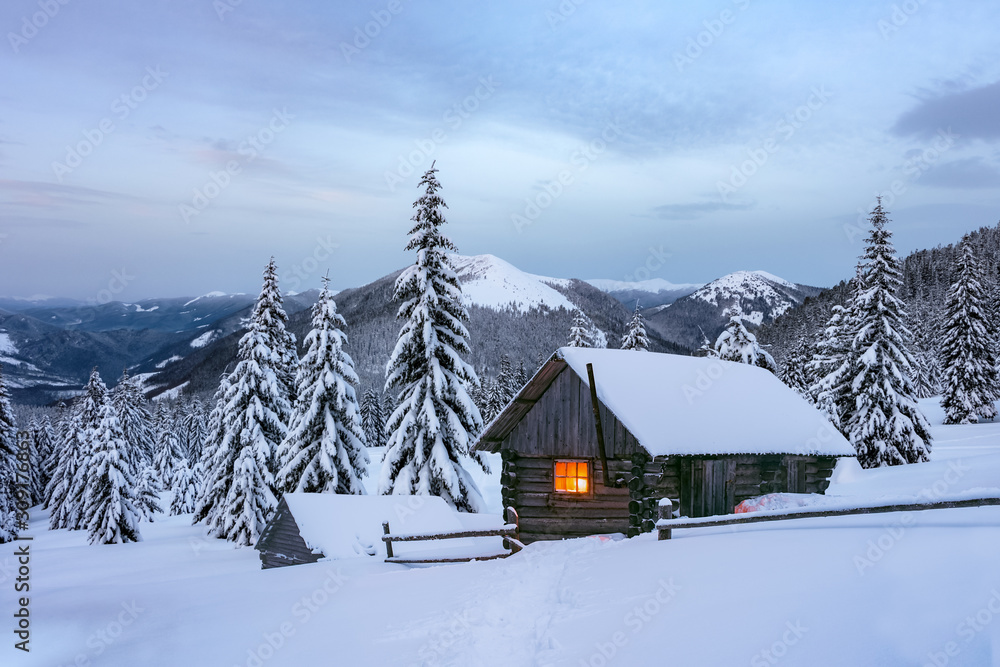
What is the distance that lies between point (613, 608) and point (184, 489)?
61213 millimetres

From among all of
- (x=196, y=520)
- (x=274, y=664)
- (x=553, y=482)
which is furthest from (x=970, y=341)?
(x=196, y=520)

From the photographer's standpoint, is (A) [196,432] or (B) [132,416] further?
(A) [196,432]

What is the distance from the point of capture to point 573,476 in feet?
61.5

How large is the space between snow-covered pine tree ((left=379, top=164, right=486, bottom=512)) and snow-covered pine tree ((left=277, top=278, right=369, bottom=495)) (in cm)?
465

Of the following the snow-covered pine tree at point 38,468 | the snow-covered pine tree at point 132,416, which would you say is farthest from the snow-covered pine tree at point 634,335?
the snow-covered pine tree at point 38,468

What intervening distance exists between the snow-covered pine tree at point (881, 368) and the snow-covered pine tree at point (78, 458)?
152 ft

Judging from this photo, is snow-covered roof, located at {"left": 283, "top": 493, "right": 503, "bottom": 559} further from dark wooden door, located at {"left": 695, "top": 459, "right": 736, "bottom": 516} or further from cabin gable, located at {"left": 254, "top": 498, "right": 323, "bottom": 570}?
dark wooden door, located at {"left": 695, "top": 459, "right": 736, "bottom": 516}

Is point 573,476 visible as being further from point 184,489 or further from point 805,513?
point 184,489

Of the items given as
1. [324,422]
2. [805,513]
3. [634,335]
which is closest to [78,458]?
[324,422]

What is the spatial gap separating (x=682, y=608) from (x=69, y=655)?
8.84 metres

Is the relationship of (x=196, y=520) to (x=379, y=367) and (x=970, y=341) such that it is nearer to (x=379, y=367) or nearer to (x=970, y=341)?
(x=970, y=341)

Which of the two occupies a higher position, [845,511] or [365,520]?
[845,511]

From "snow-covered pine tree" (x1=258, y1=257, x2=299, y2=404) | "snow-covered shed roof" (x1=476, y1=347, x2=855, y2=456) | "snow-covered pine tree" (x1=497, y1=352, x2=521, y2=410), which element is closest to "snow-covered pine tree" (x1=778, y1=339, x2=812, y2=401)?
"snow-covered pine tree" (x1=497, y1=352, x2=521, y2=410)

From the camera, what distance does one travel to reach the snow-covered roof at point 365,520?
2309cm
